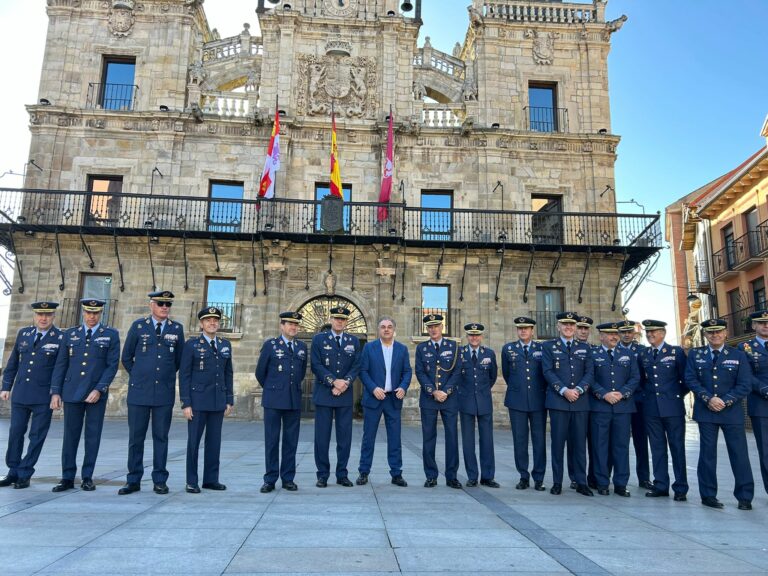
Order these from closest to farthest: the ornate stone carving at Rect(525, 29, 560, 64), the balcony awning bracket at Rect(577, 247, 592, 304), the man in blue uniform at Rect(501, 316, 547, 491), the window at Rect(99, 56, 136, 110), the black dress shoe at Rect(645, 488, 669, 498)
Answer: the black dress shoe at Rect(645, 488, 669, 498) < the man in blue uniform at Rect(501, 316, 547, 491) < the balcony awning bracket at Rect(577, 247, 592, 304) < the window at Rect(99, 56, 136, 110) < the ornate stone carving at Rect(525, 29, 560, 64)

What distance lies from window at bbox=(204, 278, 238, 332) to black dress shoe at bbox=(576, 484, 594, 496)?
488 inches

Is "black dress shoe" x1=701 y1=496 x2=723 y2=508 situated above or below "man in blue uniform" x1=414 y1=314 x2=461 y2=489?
below

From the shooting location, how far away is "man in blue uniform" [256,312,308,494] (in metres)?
5.98

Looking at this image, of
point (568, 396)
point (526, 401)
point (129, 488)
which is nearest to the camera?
point (129, 488)

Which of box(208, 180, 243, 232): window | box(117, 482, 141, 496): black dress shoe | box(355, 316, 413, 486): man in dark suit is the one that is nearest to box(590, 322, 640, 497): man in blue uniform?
box(355, 316, 413, 486): man in dark suit

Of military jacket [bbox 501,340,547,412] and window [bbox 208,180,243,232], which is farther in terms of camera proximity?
window [bbox 208,180,243,232]

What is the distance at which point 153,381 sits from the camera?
5914 millimetres

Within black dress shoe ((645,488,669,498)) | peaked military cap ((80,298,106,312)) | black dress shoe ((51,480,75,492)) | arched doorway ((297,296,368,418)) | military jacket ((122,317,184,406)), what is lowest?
black dress shoe ((645,488,669,498))

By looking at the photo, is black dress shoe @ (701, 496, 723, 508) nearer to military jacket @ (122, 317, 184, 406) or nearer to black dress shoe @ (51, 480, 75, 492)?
military jacket @ (122, 317, 184, 406)

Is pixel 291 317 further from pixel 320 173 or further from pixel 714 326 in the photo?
pixel 320 173

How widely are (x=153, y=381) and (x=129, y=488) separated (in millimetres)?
1021

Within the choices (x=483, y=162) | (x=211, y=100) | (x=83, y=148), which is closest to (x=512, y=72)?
(x=483, y=162)

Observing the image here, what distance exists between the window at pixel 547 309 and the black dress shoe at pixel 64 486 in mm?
13864

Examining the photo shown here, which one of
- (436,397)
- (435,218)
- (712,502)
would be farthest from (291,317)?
(435,218)
